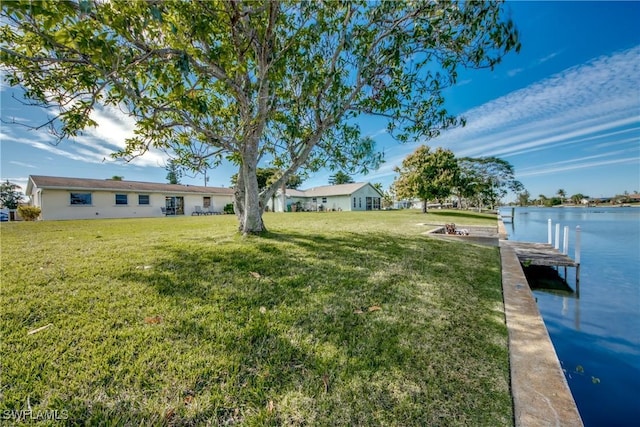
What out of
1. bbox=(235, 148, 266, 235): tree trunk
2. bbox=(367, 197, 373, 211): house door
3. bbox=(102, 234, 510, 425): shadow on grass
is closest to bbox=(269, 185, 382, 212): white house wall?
bbox=(367, 197, 373, 211): house door

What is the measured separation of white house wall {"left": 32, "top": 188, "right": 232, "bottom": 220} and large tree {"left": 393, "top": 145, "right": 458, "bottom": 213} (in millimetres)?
24121

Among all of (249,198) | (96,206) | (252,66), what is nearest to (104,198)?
(96,206)

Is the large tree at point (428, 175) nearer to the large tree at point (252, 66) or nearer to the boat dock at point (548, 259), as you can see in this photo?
the boat dock at point (548, 259)

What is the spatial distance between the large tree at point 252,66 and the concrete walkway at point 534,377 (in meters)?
4.54

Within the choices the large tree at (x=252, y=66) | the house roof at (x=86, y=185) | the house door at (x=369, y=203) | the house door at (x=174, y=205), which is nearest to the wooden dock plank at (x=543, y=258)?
the large tree at (x=252, y=66)

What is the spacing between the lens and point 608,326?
4.76 meters

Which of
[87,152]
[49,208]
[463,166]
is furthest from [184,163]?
[463,166]

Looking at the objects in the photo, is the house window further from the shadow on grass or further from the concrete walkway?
the concrete walkway

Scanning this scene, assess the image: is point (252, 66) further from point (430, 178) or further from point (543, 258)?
point (430, 178)

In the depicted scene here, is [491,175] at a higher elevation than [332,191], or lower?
higher

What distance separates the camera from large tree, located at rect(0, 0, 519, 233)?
11.8ft

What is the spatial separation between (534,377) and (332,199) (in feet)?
114

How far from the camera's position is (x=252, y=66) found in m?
6.23

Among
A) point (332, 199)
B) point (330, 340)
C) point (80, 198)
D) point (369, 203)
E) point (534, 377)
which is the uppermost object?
point (332, 199)
